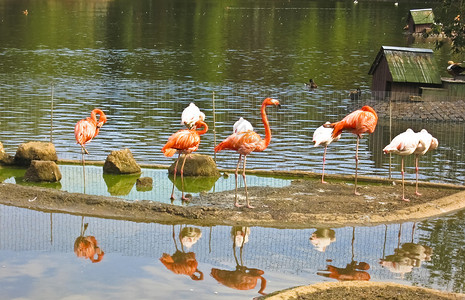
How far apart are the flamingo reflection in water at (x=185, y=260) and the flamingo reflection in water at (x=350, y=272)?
6.48 ft

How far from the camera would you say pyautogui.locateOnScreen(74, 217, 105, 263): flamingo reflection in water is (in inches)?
510

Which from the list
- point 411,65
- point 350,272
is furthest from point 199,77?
point 350,272

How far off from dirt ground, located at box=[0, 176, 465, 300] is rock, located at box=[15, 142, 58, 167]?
2795 mm

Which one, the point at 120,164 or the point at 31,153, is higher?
the point at 31,153

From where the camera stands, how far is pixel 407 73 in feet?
99.6

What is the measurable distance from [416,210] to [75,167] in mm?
8747

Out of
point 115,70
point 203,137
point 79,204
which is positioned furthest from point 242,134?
point 115,70

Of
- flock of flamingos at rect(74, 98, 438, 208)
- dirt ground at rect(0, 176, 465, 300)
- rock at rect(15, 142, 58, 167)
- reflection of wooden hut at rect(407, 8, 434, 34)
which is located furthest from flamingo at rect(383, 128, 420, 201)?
reflection of wooden hut at rect(407, 8, 434, 34)

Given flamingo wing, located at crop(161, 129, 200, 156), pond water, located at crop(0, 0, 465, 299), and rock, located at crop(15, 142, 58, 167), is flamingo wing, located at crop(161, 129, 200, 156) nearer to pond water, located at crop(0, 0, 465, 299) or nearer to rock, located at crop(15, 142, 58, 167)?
pond water, located at crop(0, 0, 465, 299)

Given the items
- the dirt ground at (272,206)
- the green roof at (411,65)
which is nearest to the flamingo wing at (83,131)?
the dirt ground at (272,206)

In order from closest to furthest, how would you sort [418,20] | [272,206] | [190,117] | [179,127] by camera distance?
[272,206] → [190,117] → [179,127] → [418,20]

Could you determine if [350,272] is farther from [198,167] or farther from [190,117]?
[190,117]

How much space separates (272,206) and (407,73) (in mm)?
16554

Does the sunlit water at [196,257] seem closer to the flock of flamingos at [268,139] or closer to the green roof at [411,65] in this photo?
the flock of flamingos at [268,139]
